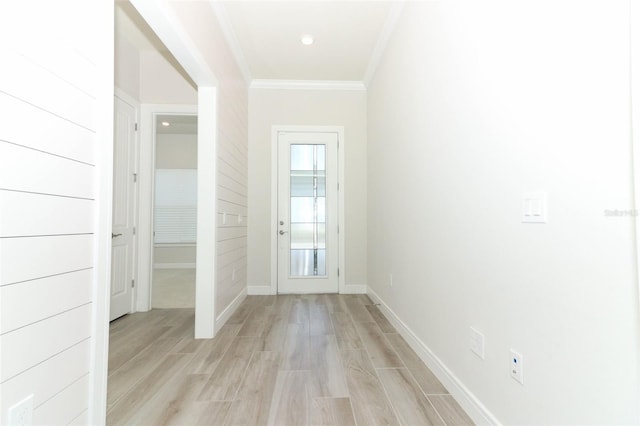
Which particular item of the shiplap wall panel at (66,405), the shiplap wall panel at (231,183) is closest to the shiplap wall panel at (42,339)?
the shiplap wall panel at (66,405)

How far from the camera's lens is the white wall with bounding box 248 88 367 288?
4090 millimetres

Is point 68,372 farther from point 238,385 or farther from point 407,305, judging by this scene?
point 407,305

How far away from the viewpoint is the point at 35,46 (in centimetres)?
100

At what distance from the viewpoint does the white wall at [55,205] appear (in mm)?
936

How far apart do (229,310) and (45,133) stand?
7.89 ft

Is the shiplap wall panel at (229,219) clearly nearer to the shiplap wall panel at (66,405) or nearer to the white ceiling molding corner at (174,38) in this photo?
the white ceiling molding corner at (174,38)

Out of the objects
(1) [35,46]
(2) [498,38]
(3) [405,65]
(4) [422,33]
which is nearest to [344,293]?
(3) [405,65]

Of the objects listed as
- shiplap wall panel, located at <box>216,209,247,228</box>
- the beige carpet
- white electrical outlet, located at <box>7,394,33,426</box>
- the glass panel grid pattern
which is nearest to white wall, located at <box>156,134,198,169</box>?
the beige carpet

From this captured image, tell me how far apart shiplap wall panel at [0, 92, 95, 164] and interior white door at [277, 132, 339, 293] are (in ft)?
9.64

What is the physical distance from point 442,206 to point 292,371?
140cm

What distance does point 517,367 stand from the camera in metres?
1.19

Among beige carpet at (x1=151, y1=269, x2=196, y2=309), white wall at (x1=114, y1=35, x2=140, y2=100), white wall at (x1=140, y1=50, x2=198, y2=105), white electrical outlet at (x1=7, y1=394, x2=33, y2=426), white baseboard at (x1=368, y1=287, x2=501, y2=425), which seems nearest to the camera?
white electrical outlet at (x1=7, y1=394, x2=33, y2=426)

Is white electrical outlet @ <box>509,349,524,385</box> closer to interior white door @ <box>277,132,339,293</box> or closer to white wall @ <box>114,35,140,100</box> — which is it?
interior white door @ <box>277,132,339,293</box>

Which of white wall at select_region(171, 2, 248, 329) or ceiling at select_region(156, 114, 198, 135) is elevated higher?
ceiling at select_region(156, 114, 198, 135)
